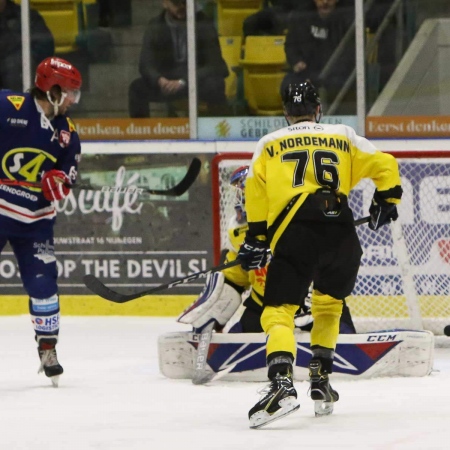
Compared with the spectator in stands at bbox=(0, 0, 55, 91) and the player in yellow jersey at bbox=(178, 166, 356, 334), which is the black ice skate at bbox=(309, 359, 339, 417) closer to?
the player in yellow jersey at bbox=(178, 166, 356, 334)

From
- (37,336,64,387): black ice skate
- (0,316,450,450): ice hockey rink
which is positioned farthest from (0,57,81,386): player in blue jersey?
(0,316,450,450): ice hockey rink

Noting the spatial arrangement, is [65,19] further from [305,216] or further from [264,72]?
[305,216]

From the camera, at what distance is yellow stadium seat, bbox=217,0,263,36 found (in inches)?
283

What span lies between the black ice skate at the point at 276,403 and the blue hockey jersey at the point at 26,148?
1.48 meters

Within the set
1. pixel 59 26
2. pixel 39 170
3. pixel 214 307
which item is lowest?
pixel 214 307

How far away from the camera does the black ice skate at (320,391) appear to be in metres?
4.17

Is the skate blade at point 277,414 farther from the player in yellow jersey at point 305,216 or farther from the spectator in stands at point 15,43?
the spectator in stands at point 15,43

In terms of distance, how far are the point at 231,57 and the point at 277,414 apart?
3.68 meters

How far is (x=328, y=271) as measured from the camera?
411 cm

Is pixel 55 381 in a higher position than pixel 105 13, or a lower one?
lower

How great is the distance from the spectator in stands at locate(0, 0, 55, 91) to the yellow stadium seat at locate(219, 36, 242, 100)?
3.26 feet

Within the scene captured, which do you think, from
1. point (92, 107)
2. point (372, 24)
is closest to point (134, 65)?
point (92, 107)

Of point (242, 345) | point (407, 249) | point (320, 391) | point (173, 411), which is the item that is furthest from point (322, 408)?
point (407, 249)

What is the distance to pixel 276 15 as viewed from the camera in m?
7.13
